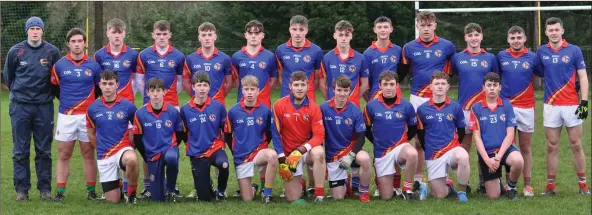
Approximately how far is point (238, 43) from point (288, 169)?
17097 mm

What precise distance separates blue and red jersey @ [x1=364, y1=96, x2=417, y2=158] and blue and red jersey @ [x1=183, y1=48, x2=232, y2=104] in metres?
1.53

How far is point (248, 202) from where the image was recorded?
309 inches

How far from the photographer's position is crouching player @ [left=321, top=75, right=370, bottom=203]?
7.95m

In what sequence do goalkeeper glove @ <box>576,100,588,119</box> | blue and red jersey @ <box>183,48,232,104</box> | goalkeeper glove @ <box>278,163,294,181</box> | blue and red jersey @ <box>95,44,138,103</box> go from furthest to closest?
blue and red jersey @ <box>183,48,232,104</box>
blue and red jersey @ <box>95,44,138,103</box>
goalkeeper glove @ <box>576,100,588,119</box>
goalkeeper glove @ <box>278,163,294,181</box>

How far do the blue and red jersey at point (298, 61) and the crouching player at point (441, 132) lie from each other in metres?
1.17

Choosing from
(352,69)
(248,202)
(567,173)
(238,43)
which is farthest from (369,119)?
(238,43)

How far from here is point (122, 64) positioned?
8.41 metres

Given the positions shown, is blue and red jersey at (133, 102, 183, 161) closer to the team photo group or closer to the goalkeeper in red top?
the team photo group

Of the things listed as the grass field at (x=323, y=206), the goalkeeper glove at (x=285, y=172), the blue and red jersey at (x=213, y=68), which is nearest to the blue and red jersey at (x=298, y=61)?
the blue and red jersey at (x=213, y=68)

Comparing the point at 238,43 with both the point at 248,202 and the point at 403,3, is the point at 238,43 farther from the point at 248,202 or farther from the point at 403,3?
the point at 248,202

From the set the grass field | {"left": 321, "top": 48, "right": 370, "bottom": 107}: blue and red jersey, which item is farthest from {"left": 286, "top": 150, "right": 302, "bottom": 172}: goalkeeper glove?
{"left": 321, "top": 48, "right": 370, "bottom": 107}: blue and red jersey

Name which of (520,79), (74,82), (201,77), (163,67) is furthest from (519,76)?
(74,82)

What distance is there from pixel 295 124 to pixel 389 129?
0.89 meters

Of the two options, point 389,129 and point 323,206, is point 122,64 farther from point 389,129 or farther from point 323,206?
point 389,129
